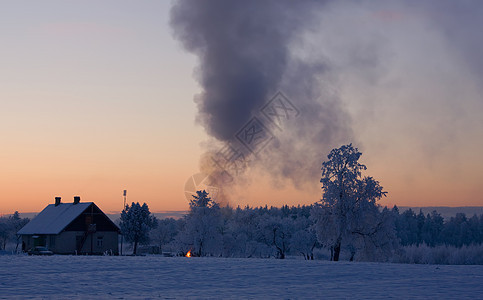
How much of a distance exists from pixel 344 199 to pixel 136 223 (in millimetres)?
58269

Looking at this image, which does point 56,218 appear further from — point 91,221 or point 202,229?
point 202,229

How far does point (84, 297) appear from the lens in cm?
2148

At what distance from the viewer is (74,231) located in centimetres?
7494

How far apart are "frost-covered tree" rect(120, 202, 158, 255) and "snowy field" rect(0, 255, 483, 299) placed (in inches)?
2721

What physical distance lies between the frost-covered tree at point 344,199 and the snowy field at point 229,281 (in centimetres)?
2187

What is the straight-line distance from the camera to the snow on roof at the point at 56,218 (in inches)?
2943

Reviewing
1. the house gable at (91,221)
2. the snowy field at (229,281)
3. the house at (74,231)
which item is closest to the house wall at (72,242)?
the house at (74,231)

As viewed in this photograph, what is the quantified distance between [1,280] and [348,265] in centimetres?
2075

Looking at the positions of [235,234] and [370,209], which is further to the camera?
[235,234]

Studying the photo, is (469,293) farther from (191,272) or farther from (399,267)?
(191,272)

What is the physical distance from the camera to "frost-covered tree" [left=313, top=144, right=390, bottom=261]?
57312 millimetres

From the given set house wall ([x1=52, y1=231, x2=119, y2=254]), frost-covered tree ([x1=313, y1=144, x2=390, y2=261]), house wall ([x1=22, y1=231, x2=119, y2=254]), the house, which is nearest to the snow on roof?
the house

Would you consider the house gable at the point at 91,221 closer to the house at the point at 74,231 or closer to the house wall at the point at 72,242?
the house at the point at 74,231

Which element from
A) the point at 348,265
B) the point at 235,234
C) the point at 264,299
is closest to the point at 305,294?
the point at 264,299
